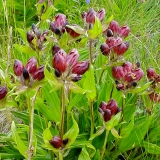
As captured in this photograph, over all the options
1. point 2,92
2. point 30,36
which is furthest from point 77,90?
point 30,36

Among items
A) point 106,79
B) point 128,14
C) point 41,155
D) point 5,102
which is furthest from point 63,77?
point 128,14

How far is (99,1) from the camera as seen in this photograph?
2.37 meters

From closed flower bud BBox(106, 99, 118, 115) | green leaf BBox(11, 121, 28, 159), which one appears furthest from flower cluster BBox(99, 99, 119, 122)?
green leaf BBox(11, 121, 28, 159)

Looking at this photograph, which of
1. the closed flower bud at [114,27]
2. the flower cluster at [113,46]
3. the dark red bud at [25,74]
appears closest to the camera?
the dark red bud at [25,74]

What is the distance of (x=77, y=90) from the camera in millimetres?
774

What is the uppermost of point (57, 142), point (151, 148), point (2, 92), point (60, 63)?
point (60, 63)

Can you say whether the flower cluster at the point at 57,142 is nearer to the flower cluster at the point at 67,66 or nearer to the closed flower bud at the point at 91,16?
the flower cluster at the point at 67,66

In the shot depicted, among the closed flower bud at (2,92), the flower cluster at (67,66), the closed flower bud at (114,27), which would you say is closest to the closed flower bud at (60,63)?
the flower cluster at (67,66)

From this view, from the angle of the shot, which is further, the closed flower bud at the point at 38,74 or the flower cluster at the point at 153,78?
the flower cluster at the point at 153,78

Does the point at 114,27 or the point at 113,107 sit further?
the point at 114,27

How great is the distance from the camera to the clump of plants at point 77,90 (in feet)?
2.48

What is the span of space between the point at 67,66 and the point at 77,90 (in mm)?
61

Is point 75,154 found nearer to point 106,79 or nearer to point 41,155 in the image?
point 41,155

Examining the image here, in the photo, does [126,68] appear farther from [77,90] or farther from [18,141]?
[18,141]
